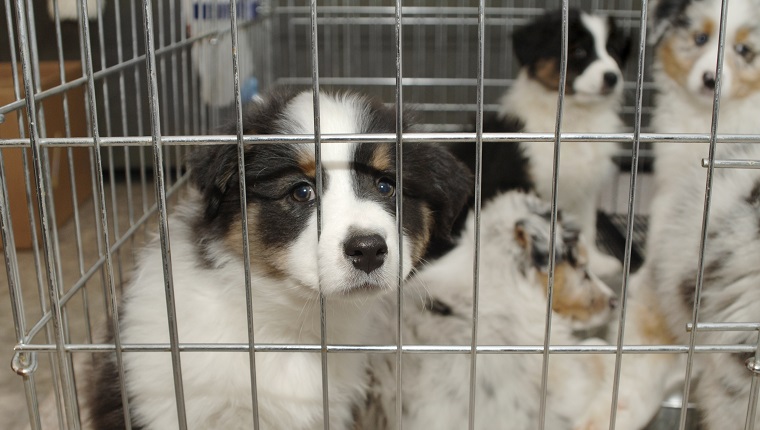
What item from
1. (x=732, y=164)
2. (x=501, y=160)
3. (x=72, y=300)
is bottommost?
(x=72, y=300)

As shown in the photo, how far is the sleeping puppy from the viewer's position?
316 centimetres

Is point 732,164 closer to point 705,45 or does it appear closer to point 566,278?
point 566,278

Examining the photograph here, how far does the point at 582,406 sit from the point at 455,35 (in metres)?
2.63

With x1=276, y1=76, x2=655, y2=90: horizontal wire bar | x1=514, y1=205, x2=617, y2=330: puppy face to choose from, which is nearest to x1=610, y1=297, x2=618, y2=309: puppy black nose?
x1=514, y1=205, x2=617, y2=330: puppy face

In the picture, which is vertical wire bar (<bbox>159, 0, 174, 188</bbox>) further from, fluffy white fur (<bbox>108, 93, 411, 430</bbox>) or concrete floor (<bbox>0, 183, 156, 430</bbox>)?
fluffy white fur (<bbox>108, 93, 411, 430</bbox>)

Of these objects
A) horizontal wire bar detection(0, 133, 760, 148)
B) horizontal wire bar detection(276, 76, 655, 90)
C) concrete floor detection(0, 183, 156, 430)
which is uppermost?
horizontal wire bar detection(0, 133, 760, 148)

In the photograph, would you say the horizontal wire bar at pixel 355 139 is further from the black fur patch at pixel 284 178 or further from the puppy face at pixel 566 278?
the puppy face at pixel 566 278

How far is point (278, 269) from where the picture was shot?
1.69 metres

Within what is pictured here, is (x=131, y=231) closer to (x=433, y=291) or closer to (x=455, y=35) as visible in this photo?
(x=433, y=291)

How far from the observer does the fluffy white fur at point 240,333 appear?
1705 mm

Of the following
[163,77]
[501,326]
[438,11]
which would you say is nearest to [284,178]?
[501,326]

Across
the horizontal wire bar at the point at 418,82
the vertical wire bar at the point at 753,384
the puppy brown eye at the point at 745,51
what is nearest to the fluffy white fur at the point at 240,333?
the vertical wire bar at the point at 753,384

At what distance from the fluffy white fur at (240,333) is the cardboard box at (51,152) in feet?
1.20

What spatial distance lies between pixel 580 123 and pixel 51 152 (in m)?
2.06
